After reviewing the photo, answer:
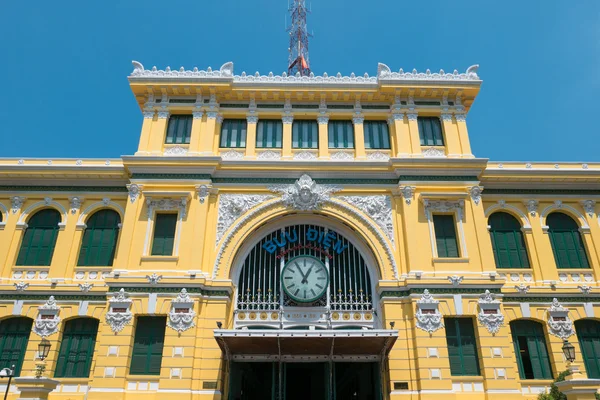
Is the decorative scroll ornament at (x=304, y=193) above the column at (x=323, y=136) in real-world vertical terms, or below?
below

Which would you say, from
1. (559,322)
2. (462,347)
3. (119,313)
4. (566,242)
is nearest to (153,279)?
(119,313)

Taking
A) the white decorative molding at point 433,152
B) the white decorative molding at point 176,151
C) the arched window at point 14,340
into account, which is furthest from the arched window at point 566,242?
the arched window at point 14,340

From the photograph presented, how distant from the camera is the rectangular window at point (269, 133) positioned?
2523 cm

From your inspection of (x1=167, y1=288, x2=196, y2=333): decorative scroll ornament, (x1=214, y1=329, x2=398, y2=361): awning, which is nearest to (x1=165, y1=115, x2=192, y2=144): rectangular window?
→ (x1=167, y1=288, x2=196, y2=333): decorative scroll ornament

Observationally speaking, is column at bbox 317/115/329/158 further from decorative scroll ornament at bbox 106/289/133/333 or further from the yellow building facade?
decorative scroll ornament at bbox 106/289/133/333

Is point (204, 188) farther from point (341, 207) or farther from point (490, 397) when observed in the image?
point (490, 397)

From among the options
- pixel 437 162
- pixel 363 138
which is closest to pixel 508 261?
pixel 437 162

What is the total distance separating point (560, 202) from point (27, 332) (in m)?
28.5

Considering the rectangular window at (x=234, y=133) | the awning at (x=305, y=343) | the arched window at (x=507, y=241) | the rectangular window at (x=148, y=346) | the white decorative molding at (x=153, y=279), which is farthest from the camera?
the rectangular window at (x=234, y=133)

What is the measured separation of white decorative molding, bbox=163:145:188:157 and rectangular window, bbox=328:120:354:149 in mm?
7983

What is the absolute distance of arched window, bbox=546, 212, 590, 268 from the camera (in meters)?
23.9

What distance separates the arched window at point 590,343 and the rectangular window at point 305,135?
1626 centimetres

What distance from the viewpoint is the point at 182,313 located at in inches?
811

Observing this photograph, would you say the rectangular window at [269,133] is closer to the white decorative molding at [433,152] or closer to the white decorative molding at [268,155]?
the white decorative molding at [268,155]
